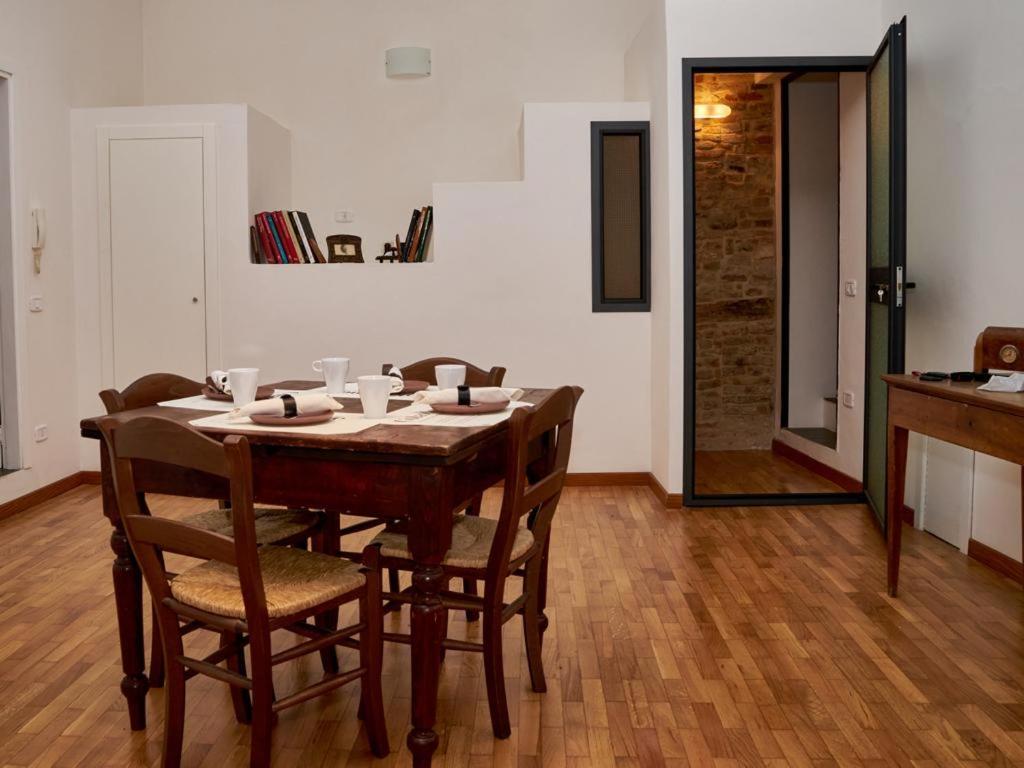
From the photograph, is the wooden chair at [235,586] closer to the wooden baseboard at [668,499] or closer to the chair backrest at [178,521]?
the chair backrest at [178,521]

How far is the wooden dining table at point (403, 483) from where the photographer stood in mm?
2135

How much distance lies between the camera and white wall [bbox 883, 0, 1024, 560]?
3.77m

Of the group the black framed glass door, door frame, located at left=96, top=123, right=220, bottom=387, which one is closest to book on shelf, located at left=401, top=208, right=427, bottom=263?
door frame, located at left=96, top=123, right=220, bottom=387

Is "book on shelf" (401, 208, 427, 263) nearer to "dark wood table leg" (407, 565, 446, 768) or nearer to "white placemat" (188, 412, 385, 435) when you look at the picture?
"white placemat" (188, 412, 385, 435)

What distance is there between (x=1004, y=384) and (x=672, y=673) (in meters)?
1.38

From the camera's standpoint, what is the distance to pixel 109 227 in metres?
5.60

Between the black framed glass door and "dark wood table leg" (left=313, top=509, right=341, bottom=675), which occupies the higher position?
the black framed glass door

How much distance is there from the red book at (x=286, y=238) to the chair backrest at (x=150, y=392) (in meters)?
2.68

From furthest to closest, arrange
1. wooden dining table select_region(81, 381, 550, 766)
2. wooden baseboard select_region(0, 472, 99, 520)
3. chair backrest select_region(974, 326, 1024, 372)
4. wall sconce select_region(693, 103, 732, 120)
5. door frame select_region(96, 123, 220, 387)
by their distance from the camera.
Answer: wall sconce select_region(693, 103, 732, 120), door frame select_region(96, 123, 220, 387), wooden baseboard select_region(0, 472, 99, 520), chair backrest select_region(974, 326, 1024, 372), wooden dining table select_region(81, 381, 550, 766)

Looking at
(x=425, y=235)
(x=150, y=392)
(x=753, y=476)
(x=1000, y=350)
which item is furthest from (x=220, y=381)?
(x=753, y=476)

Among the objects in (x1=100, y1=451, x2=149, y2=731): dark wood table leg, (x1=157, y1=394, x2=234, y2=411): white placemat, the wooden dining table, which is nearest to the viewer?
the wooden dining table

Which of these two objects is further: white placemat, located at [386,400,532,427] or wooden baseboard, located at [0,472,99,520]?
wooden baseboard, located at [0,472,99,520]

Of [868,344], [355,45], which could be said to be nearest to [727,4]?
[868,344]

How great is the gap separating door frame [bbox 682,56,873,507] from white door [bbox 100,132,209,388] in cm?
277
